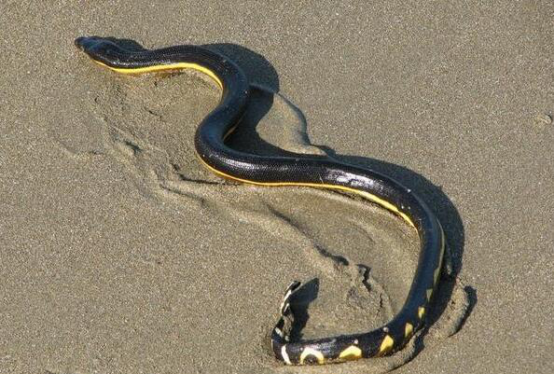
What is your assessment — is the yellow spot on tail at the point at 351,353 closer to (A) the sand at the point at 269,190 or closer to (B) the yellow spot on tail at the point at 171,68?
(A) the sand at the point at 269,190

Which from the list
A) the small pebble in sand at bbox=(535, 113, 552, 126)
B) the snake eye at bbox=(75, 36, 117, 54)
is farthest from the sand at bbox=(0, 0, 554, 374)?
the snake eye at bbox=(75, 36, 117, 54)

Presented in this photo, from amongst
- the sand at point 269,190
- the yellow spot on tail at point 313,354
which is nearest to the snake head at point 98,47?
the sand at point 269,190

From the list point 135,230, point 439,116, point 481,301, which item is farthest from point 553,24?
point 135,230

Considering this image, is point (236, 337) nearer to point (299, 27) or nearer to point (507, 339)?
point (507, 339)

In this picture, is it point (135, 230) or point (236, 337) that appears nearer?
point (236, 337)

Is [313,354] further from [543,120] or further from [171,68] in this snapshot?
[171,68]
